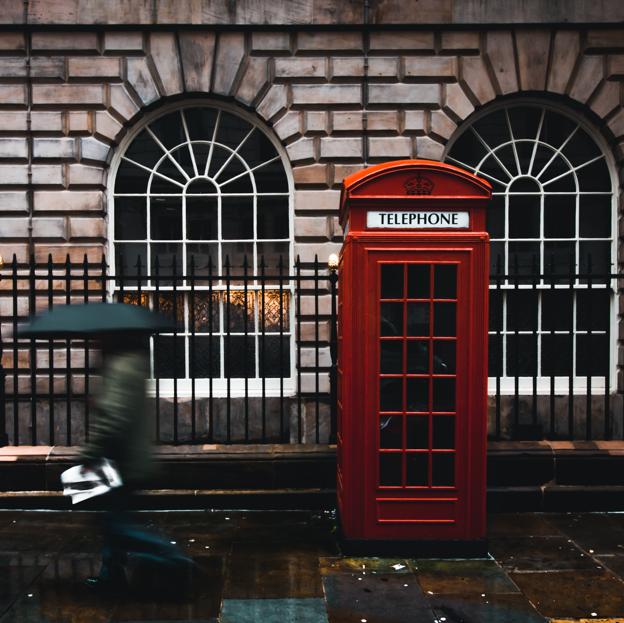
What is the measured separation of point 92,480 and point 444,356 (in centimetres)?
252

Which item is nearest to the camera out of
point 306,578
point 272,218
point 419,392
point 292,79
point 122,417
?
point 122,417


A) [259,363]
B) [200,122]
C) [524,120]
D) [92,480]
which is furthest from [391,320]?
[524,120]

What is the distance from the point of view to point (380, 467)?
5285 millimetres

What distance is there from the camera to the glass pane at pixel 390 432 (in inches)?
208

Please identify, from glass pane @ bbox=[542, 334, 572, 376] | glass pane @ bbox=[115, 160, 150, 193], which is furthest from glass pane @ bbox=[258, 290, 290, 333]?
glass pane @ bbox=[542, 334, 572, 376]

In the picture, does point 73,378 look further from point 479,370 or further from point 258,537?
point 479,370

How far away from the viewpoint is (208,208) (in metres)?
9.77

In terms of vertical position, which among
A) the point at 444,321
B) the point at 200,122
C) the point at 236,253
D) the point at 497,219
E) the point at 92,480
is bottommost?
the point at 92,480

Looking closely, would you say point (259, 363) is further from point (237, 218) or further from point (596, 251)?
point (596, 251)

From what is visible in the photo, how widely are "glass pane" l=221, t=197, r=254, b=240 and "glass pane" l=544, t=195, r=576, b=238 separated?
4.01m

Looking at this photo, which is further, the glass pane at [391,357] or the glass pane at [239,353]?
the glass pane at [239,353]

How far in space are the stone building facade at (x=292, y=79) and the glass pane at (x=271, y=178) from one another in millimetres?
319

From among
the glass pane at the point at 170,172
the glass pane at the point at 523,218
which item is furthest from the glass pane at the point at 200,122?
the glass pane at the point at 523,218

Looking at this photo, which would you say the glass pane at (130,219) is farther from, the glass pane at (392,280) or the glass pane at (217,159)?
the glass pane at (392,280)
